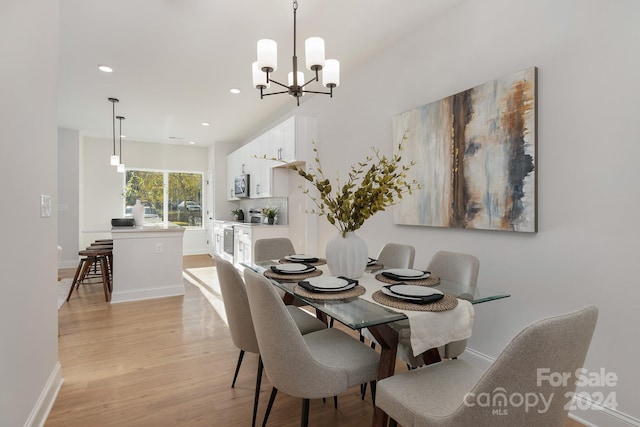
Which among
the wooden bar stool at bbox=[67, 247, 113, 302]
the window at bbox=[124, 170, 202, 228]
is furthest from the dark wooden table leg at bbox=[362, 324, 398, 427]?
the window at bbox=[124, 170, 202, 228]

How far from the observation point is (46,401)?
189cm

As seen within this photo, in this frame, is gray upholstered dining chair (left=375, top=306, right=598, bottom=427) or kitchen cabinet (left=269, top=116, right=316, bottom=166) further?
kitchen cabinet (left=269, top=116, right=316, bottom=166)

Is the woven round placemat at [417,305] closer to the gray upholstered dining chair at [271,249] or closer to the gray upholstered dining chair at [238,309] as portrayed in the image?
the gray upholstered dining chair at [238,309]

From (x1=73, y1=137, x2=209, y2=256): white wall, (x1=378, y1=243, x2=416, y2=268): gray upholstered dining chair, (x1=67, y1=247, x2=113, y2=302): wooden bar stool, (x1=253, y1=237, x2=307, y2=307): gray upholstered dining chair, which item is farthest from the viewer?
(x1=73, y1=137, x2=209, y2=256): white wall

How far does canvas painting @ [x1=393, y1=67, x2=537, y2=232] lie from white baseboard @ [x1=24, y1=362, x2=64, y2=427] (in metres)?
2.78

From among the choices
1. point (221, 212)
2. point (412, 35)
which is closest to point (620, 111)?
point (412, 35)

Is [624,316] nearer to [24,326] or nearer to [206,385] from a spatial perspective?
[206,385]

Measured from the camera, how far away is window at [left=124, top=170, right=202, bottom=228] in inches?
299

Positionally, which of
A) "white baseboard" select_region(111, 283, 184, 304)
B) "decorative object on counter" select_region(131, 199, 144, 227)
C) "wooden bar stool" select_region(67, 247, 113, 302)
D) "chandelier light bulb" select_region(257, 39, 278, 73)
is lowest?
"white baseboard" select_region(111, 283, 184, 304)

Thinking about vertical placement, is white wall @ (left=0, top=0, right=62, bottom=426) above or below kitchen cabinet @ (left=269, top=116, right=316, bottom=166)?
below

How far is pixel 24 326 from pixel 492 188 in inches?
109

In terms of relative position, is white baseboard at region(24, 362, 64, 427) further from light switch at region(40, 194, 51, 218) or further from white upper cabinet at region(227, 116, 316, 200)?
white upper cabinet at region(227, 116, 316, 200)

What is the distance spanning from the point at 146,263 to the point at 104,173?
413 cm

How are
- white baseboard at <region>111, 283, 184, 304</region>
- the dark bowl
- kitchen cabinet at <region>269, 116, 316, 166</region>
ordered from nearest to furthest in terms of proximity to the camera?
1. white baseboard at <region>111, 283, 184, 304</region>
2. kitchen cabinet at <region>269, 116, 316, 166</region>
3. the dark bowl
